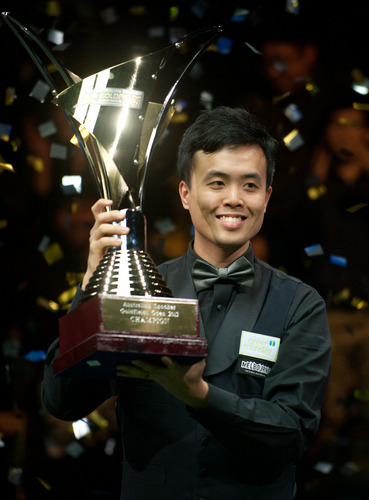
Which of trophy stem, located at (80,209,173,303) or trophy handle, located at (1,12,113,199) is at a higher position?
trophy handle, located at (1,12,113,199)

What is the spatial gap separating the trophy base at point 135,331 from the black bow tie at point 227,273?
0.44m

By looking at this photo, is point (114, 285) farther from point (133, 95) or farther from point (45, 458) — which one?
point (45, 458)

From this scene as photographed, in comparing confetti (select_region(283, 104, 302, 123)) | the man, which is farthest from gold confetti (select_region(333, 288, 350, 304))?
A: the man

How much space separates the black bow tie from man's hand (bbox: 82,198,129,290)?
0.29m

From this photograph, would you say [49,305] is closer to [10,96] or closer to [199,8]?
[10,96]

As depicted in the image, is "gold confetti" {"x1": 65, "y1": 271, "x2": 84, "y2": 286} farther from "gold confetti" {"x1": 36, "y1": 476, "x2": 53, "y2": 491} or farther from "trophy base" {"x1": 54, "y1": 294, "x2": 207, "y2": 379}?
"trophy base" {"x1": 54, "y1": 294, "x2": 207, "y2": 379}

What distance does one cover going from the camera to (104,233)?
1.62 metres

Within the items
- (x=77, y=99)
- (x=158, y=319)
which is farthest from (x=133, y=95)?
(x=158, y=319)

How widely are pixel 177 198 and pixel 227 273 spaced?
2.70ft

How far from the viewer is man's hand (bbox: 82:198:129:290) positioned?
160 cm

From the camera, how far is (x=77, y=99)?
1.74 metres

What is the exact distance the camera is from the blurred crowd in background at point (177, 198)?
2502mm

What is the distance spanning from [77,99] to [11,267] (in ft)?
3.11

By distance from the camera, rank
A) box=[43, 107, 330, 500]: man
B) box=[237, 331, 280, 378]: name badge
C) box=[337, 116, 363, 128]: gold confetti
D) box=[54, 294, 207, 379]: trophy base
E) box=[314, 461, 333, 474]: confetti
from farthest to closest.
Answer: box=[337, 116, 363, 128]: gold confetti
box=[314, 461, 333, 474]: confetti
box=[237, 331, 280, 378]: name badge
box=[43, 107, 330, 500]: man
box=[54, 294, 207, 379]: trophy base
